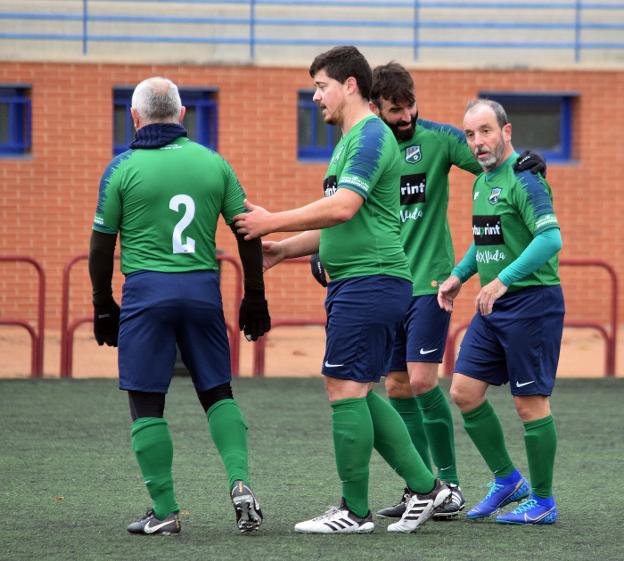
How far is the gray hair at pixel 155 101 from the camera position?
6125mm

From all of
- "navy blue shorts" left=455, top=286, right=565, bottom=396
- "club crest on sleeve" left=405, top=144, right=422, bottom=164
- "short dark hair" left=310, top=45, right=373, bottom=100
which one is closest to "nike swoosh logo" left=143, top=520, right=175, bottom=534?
"navy blue shorts" left=455, top=286, right=565, bottom=396

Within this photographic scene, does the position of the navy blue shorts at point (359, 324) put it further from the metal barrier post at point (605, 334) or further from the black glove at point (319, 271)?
the metal barrier post at point (605, 334)

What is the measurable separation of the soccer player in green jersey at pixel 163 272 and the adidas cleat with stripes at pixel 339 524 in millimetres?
265

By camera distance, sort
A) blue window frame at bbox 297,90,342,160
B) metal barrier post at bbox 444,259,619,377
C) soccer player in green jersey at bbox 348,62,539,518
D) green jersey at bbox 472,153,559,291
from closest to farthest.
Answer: green jersey at bbox 472,153,559,291 → soccer player in green jersey at bbox 348,62,539,518 → metal barrier post at bbox 444,259,619,377 → blue window frame at bbox 297,90,342,160

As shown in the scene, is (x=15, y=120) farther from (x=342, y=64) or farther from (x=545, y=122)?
(x=342, y=64)

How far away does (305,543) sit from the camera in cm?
598

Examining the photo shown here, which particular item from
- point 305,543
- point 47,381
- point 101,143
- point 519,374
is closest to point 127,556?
point 305,543

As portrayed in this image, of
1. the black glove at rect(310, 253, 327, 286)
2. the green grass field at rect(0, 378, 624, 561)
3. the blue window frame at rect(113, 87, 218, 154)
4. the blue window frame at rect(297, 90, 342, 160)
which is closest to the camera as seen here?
the green grass field at rect(0, 378, 624, 561)

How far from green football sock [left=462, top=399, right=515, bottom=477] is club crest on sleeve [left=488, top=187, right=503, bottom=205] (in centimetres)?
91

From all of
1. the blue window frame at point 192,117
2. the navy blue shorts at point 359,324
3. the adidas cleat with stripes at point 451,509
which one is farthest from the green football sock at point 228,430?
the blue window frame at point 192,117

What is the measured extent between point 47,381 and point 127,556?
7432 millimetres

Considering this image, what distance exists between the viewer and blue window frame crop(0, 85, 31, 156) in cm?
1816

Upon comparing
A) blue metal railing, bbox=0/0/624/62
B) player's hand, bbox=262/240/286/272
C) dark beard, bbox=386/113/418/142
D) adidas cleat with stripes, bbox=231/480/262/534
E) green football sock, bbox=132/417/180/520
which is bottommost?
adidas cleat with stripes, bbox=231/480/262/534

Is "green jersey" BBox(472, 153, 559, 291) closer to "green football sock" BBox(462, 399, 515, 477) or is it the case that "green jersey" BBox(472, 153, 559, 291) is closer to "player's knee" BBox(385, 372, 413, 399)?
"green football sock" BBox(462, 399, 515, 477)
